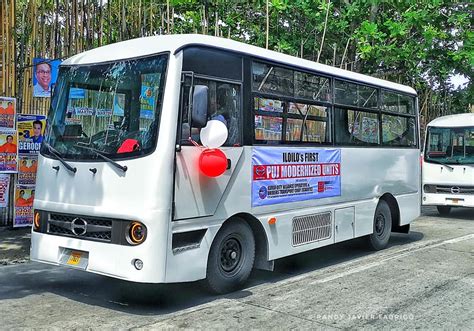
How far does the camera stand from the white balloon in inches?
200

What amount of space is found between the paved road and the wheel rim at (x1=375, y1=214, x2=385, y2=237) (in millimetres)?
804

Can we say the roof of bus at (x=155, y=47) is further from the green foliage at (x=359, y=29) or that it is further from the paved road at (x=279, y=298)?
the green foliage at (x=359, y=29)

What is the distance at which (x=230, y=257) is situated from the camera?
18.6ft

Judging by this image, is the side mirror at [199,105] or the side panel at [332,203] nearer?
the side mirror at [199,105]

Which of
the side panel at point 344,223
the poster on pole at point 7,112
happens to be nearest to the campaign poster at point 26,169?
the poster on pole at point 7,112

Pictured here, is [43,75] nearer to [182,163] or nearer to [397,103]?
[182,163]

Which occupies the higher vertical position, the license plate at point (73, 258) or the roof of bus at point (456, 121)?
the roof of bus at point (456, 121)

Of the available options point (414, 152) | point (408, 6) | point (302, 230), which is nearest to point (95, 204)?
point (302, 230)

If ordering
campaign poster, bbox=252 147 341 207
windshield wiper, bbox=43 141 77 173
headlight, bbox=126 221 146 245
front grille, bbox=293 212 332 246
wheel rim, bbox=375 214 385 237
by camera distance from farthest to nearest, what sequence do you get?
wheel rim, bbox=375 214 385 237 → front grille, bbox=293 212 332 246 → campaign poster, bbox=252 147 341 207 → windshield wiper, bbox=43 141 77 173 → headlight, bbox=126 221 146 245

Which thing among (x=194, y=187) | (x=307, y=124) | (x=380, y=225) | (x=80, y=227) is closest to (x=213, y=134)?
(x=194, y=187)

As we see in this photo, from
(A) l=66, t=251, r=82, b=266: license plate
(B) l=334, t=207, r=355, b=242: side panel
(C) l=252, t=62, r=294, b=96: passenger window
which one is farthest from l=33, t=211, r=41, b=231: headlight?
(B) l=334, t=207, r=355, b=242: side panel

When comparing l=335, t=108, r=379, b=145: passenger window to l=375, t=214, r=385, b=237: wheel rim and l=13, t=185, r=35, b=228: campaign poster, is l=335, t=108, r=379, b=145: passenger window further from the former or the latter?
l=13, t=185, r=35, b=228: campaign poster

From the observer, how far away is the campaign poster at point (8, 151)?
8.36 m

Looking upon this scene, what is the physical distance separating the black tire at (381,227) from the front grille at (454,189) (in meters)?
4.70
